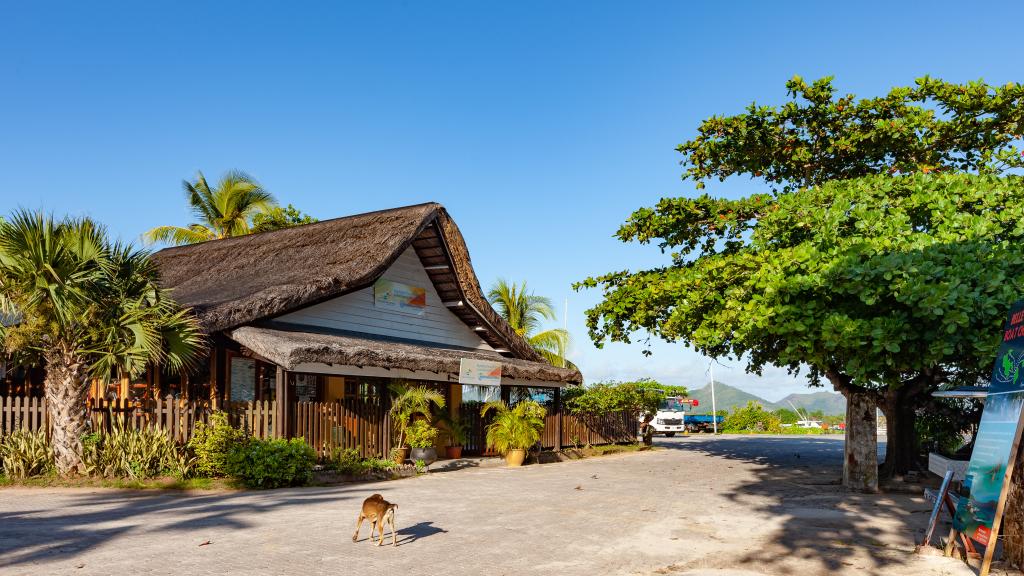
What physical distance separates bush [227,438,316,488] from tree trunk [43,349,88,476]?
254 centimetres

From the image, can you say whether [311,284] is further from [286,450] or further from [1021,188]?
[1021,188]

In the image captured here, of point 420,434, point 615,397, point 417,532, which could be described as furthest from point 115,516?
point 615,397

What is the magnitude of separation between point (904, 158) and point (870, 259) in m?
6.23

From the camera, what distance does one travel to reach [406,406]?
17.3 metres

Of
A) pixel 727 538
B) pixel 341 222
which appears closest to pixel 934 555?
pixel 727 538

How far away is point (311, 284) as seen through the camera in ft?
55.5

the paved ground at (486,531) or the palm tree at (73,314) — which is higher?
the palm tree at (73,314)

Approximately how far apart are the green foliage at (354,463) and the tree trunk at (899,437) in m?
10.0

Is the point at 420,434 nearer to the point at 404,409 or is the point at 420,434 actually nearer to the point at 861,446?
the point at 404,409

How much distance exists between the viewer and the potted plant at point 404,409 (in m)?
17.0

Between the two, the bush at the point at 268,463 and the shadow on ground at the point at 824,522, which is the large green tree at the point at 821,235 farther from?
the bush at the point at 268,463

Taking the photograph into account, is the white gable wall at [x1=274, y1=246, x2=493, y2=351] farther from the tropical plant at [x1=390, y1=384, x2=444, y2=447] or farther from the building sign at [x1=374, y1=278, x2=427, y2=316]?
the tropical plant at [x1=390, y1=384, x2=444, y2=447]

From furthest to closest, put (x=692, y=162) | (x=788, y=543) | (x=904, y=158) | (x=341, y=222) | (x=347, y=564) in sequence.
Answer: (x=341, y=222)
(x=692, y=162)
(x=904, y=158)
(x=788, y=543)
(x=347, y=564)

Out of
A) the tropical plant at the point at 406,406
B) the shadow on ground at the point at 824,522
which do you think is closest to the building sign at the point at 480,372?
the tropical plant at the point at 406,406
